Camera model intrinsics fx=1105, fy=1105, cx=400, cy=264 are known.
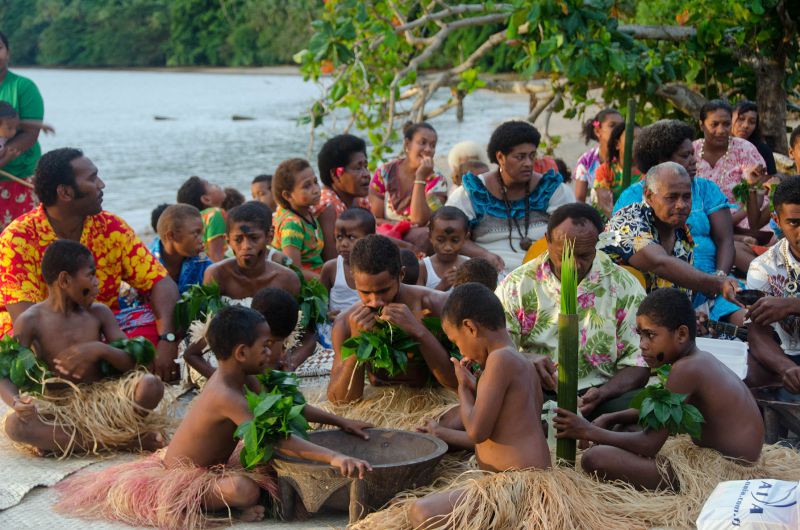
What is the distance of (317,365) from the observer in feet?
19.1

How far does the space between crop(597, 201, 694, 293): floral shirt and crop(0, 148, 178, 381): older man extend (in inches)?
87.7

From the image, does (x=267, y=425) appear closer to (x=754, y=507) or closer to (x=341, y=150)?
(x=754, y=507)

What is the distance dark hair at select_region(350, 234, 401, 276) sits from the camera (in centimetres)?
463

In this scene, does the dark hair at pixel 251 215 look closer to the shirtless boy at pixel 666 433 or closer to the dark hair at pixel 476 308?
the dark hair at pixel 476 308

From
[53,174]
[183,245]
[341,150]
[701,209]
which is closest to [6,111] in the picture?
[183,245]

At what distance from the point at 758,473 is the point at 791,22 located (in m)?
5.64

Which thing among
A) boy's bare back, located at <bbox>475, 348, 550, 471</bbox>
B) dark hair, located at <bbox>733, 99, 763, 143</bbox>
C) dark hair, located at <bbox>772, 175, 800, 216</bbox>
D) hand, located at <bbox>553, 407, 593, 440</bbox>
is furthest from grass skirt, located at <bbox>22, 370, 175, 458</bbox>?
dark hair, located at <bbox>733, 99, 763, 143</bbox>

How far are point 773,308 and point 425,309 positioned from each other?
152 cm

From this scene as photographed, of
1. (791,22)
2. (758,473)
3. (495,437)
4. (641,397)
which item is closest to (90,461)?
(495,437)

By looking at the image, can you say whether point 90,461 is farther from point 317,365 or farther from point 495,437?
point 495,437

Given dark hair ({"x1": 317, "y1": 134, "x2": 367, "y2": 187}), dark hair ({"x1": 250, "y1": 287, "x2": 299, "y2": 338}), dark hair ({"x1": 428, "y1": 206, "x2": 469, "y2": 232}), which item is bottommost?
dark hair ({"x1": 250, "y1": 287, "x2": 299, "y2": 338})

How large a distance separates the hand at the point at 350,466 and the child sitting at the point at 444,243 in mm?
2206

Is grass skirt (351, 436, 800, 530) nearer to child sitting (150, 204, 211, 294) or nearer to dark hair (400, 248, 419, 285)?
dark hair (400, 248, 419, 285)

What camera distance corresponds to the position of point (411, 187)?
25.0ft
